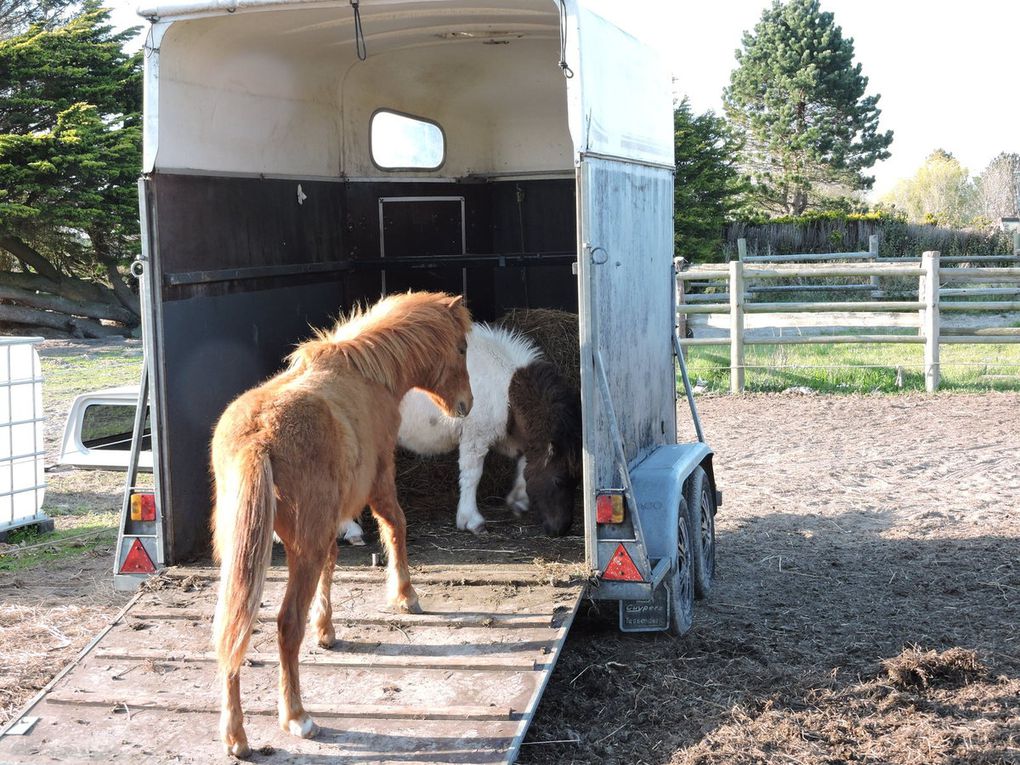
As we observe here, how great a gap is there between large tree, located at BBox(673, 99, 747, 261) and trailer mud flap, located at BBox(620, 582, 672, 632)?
21.8m

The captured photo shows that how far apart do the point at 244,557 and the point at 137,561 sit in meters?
1.69

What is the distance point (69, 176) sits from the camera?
19547mm

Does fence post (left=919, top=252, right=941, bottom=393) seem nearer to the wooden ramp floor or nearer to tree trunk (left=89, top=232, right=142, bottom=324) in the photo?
the wooden ramp floor

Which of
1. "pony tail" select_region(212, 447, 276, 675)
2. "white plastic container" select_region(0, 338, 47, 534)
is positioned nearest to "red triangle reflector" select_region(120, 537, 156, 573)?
"pony tail" select_region(212, 447, 276, 675)

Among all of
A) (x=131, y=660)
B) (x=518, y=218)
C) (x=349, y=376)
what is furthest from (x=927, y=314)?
(x=131, y=660)

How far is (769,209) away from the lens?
4044cm

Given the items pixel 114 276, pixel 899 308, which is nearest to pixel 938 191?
pixel 899 308

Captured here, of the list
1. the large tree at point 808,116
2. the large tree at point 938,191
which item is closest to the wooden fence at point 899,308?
the large tree at point 808,116

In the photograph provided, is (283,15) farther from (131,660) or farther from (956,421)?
(956,421)

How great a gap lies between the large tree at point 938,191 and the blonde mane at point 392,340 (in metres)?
48.8

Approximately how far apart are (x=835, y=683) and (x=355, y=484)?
2148 millimetres

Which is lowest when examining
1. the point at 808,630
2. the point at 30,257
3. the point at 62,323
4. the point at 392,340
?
the point at 808,630

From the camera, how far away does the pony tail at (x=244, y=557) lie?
330 centimetres

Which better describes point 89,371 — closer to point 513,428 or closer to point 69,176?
point 69,176
